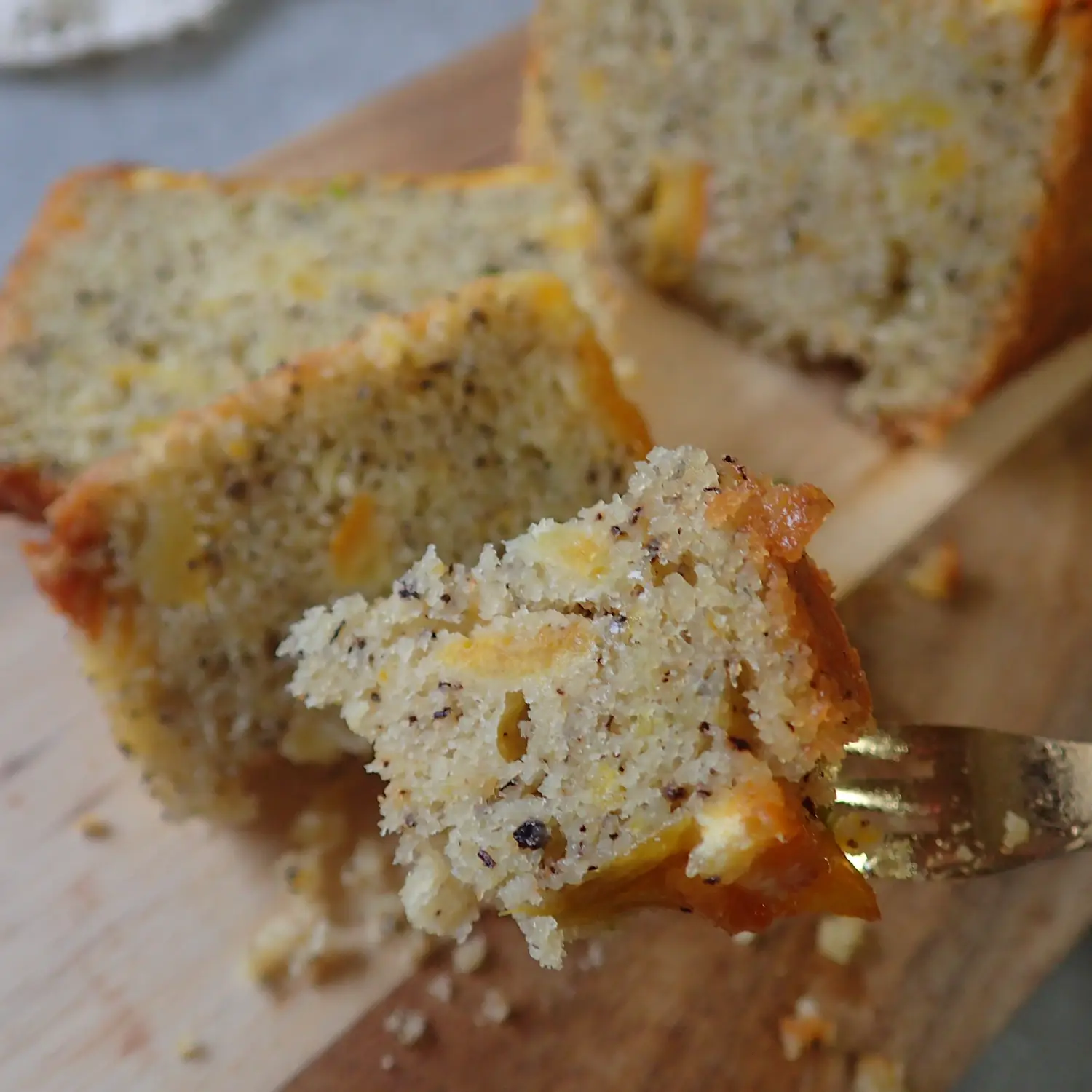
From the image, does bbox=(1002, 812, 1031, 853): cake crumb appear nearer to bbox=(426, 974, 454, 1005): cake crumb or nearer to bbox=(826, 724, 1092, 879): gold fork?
bbox=(826, 724, 1092, 879): gold fork

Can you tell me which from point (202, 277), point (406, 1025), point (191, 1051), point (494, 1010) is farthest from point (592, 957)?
point (202, 277)

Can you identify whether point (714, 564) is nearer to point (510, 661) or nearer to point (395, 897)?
point (510, 661)

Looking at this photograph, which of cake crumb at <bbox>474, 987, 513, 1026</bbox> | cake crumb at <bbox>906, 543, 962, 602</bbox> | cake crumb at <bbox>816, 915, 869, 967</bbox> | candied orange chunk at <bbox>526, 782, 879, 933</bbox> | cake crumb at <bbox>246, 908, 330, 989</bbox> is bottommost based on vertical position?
cake crumb at <bbox>816, 915, 869, 967</bbox>

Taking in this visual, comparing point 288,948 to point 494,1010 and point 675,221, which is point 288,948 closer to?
point 494,1010

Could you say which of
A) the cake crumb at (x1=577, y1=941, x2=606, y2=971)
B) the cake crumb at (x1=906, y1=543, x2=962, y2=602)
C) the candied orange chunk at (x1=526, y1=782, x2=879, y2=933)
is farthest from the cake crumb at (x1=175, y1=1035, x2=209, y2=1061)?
the cake crumb at (x1=906, y1=543, x2=962, y2=602)

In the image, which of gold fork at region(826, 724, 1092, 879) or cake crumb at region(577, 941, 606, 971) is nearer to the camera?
gold fork at region(826, 724, 1092, 879)

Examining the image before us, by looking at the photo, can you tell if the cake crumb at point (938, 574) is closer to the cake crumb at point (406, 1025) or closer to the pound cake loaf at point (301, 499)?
the pound cake loaf at point (301, 499)
